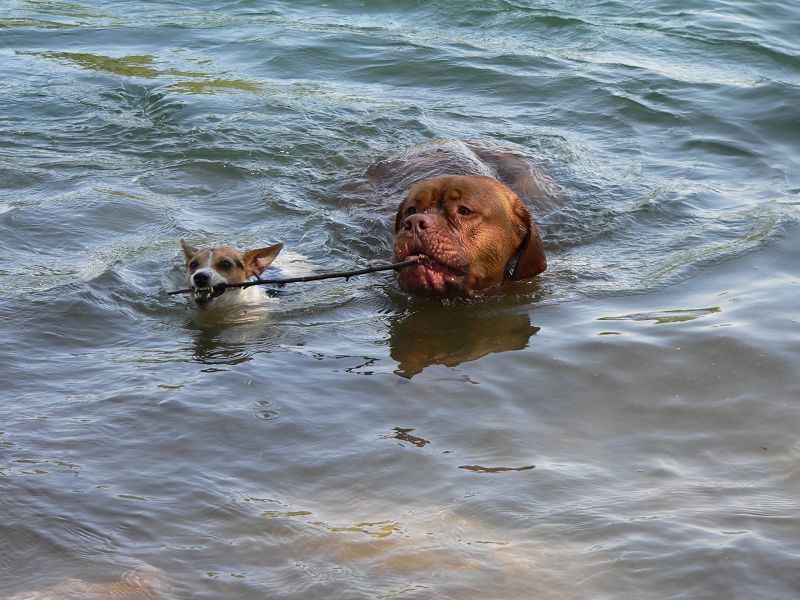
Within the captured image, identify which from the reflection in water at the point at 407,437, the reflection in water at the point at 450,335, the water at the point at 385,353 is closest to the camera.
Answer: the water at the point at 385,353

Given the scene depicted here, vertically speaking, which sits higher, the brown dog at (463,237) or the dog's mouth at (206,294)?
the brown dog at (463,237)

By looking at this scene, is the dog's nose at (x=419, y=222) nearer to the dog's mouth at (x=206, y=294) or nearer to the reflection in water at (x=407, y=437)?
the dog's mouth at (x=206, y=294)

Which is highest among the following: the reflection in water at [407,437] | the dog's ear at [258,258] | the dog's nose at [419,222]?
the dog's nose at [419,222]

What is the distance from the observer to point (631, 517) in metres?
4.35

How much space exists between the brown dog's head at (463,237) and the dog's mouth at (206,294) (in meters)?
1.15

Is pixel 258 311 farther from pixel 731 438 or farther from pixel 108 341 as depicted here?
pixel 731 438

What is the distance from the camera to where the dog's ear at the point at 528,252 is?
7680 mm

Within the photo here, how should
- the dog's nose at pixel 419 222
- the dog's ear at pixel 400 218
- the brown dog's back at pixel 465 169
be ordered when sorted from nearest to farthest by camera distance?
the dog's nose at pixel 419 222, the dog's ear at pixel 400 218, the brown dog's back at pixel 465 169

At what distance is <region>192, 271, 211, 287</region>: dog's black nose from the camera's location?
6891 millimetres

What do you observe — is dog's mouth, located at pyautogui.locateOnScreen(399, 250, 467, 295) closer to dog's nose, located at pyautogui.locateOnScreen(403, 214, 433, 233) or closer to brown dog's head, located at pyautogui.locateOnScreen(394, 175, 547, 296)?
brown dog's head, located at pyautogui.locateOnScreen(394, 175, 547, 296)

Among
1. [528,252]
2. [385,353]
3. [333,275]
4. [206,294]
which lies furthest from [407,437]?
[528,252]

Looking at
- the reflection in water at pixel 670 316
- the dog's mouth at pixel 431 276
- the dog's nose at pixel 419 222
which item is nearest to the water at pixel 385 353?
the reflection in water at pixel 670 316

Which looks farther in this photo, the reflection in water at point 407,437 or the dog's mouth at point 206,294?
the dog's mouth at point 206,294

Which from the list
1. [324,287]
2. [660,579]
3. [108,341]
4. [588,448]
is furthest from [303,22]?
[660,579]
